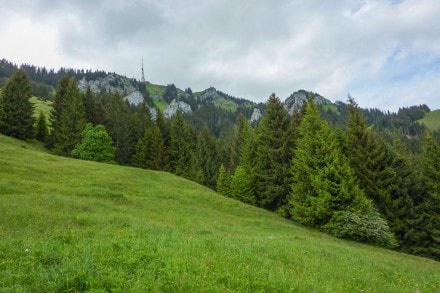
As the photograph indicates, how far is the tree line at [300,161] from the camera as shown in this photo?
34.2 m

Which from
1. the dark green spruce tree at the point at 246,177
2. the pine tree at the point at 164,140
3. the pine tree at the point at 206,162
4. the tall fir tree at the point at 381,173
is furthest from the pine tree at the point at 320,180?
the pine tree at the point at 164,140

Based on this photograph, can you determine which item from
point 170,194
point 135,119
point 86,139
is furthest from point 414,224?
point 135,119

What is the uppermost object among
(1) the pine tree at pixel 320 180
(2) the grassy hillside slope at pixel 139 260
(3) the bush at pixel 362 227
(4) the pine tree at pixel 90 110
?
(4) the pine tree at pixel 90 110

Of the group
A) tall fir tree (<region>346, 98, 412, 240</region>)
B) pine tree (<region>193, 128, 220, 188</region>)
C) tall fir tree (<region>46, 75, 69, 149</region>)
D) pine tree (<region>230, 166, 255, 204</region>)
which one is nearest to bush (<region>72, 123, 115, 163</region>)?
tall fir tree (<region>46, 75, 69, 149</region>)

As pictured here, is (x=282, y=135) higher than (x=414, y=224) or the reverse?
higher

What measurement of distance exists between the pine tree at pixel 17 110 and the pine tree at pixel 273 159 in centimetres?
4615

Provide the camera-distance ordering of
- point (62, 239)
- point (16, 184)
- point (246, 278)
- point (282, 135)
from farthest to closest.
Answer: point (282, 135), point (16, 184), point (62, 239), point (246, 278)

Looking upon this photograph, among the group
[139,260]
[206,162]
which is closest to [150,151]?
[206,162]

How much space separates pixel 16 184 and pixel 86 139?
108 ft

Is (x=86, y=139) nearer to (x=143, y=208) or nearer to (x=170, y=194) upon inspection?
(x=170, y=194)

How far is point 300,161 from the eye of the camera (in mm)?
38938

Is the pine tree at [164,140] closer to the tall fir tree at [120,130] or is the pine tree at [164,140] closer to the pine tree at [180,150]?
the pine tree at [180,150]

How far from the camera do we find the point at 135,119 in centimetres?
7694

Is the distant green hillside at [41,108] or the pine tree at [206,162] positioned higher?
the distant green hillside at [41,108]
